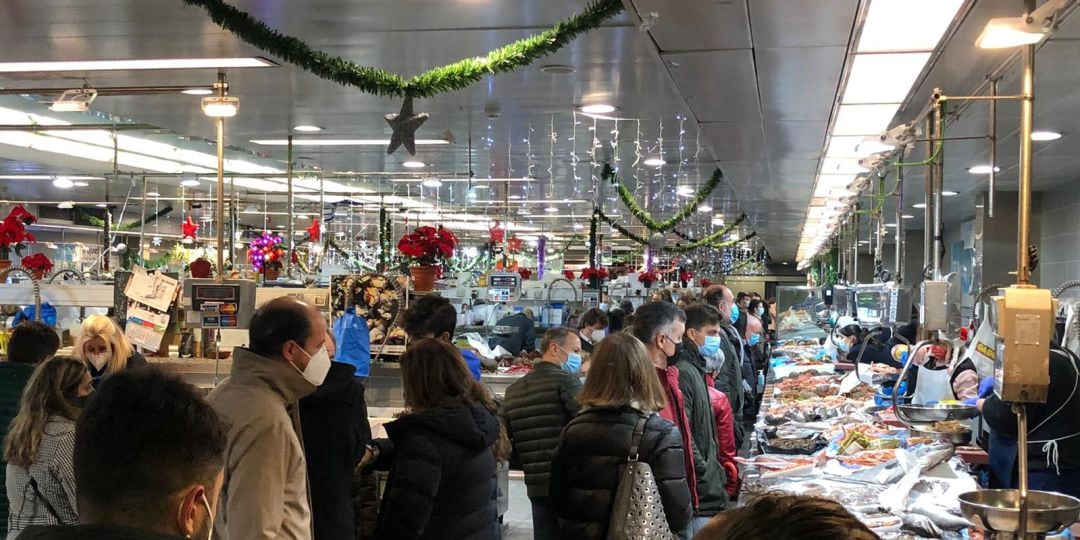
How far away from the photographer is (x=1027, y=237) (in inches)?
116

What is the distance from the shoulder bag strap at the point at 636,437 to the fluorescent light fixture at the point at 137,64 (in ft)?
15.8

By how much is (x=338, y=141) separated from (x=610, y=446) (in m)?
8.23

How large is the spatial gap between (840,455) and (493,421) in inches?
94.0

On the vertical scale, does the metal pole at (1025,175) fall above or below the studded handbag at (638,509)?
above

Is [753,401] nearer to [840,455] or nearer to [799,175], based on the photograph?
[799,175]

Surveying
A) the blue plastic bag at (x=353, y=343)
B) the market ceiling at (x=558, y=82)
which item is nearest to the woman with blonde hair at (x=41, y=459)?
the blue plastic bag at (x=353, y=343)

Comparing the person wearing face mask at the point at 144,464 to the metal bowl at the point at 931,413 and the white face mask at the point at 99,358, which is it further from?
the metal bowl at the point at 931,413

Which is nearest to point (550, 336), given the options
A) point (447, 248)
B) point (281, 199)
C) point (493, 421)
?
point (493, 421)

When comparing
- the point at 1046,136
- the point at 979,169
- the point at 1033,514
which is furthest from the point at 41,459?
the point at 979,169

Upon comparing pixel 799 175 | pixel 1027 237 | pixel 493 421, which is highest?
pixel 799 175

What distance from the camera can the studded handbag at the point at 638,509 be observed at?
11.9 feet

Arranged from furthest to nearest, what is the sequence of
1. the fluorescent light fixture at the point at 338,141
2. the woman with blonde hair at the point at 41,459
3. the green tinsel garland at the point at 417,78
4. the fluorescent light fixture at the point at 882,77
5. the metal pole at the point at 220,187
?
1. the fluorescent light fixture at the point at 338,141
2. the green tinsel garland at the point at 417,78
3. the metal pole at the point at 220,187
4. the fluorescent light fixture at the point at 882,77
5. the woman with blonde hair at the point at 41,459

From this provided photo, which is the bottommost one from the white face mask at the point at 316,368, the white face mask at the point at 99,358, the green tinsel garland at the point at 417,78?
the white face mask at the point at 99,358

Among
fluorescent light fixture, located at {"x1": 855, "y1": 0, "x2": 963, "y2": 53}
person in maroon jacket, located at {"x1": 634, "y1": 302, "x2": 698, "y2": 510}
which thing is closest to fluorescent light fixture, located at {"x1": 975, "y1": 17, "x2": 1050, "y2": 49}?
fluorescent light fixture, located at {"x1": 855, "y1": 0, "x2": 963, "y2": 53}
